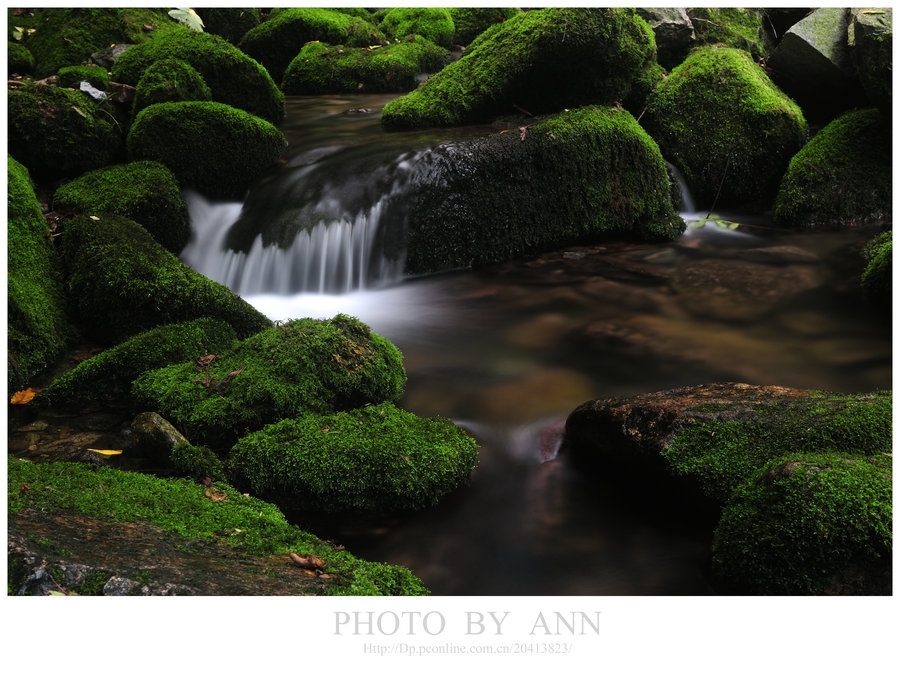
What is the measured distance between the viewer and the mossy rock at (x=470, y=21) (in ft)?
41.1

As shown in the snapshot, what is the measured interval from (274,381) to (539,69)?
4.59 m

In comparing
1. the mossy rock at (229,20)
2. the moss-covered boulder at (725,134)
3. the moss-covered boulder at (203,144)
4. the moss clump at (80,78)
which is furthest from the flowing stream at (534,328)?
the mossy rock at (229,20)

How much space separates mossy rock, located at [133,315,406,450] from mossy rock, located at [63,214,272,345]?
0.69 meters

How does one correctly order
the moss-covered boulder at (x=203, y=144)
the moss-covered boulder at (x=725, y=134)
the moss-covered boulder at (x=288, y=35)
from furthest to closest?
the moss-covered boulder at (x=288, y=35), the moss-covered boulder at (x=725, y=134), the moss-covered boulder at (x=203, y=144)

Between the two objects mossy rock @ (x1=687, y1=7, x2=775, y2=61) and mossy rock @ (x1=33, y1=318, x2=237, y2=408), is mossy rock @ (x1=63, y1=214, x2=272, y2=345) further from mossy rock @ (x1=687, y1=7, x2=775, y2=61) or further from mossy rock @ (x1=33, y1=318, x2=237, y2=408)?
mossy rock @ (x1=687, y1=7, x2=775, y2=61)

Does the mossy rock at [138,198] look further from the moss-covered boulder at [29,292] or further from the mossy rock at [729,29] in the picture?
the mossy rock at [729,29]

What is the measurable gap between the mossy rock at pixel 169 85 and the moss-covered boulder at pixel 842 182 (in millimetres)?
6284

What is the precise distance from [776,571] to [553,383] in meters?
2.20

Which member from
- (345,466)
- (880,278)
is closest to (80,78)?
(345,466)

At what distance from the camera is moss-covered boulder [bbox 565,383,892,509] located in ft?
10.1

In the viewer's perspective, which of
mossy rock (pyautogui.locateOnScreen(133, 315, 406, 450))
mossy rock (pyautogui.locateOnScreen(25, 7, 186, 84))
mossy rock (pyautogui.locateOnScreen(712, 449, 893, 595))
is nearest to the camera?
mossy rock (pyautogui.locateOnScreen(712, 449, 893, 595))

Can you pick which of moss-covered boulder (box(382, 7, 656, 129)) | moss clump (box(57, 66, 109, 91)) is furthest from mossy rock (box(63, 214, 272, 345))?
moss-covered boulder (box(382, 7, 656, 129))

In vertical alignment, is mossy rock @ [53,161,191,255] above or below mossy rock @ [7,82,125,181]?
below
